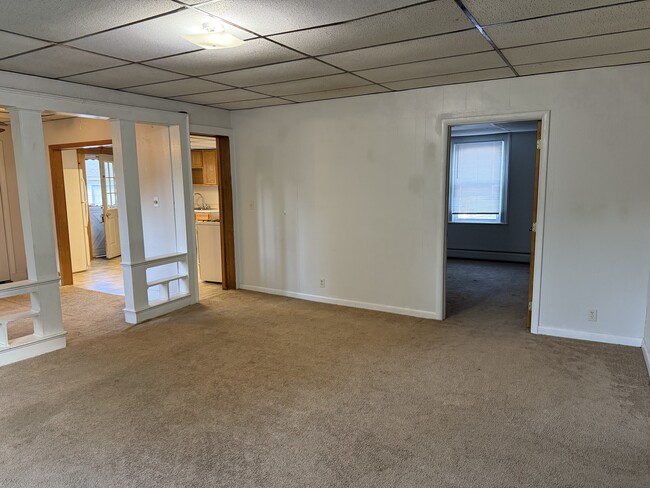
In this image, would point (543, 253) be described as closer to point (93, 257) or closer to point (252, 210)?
point (252, 210)

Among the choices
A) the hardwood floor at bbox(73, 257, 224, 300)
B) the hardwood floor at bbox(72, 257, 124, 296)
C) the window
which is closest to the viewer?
the hardwood floor at bbox(73, 257, 224, 300)

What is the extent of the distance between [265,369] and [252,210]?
2795 mm

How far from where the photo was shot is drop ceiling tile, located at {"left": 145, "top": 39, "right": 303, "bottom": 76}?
300 cm

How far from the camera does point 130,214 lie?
4.54 metres

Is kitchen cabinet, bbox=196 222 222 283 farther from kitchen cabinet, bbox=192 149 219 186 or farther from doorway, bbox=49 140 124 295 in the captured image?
kitchen cabinet, bbox=192 149 219 186

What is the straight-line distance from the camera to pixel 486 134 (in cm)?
809

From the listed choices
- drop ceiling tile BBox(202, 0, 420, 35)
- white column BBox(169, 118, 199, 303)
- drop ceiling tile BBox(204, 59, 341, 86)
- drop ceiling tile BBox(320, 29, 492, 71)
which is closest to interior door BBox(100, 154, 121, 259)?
white column BBox(169, 118, 199, 303)

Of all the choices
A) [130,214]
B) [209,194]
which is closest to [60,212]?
[130,214]

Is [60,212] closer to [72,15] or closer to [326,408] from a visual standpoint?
[72,15]

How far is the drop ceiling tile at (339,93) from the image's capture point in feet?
14.6

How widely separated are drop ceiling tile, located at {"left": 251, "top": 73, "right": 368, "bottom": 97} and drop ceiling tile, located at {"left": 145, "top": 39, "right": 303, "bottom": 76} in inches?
28.0

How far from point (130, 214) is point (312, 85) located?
87.0 inches

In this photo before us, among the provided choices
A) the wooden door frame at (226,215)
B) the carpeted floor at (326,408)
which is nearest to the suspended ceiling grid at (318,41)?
the wooden door frame at (226,215)

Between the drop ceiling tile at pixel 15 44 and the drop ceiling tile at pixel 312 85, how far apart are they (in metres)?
1.89
